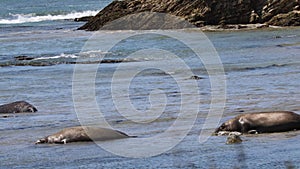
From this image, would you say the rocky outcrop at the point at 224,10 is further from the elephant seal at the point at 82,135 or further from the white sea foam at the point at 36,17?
the white sea foam at the point at 36,17

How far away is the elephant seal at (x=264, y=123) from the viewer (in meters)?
9.20

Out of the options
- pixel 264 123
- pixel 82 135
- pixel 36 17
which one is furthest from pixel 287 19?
pixel 36 17

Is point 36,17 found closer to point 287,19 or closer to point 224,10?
point 224,10

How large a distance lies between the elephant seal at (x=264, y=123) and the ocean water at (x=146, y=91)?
22cm

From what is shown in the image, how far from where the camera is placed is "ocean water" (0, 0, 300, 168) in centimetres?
809

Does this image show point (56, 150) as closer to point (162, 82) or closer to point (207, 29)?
point (162, 82)

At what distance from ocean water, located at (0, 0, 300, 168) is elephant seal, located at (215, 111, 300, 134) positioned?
0.71 ft

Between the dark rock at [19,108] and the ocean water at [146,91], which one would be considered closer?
the ocean water at [146,91]

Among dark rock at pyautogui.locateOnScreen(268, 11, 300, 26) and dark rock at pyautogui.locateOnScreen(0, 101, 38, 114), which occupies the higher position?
dark rock at pyautogui.locateOnScreen(268, 11, 300, 26)

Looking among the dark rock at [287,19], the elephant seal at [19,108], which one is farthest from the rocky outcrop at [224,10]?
the elephant seal at [19,108]

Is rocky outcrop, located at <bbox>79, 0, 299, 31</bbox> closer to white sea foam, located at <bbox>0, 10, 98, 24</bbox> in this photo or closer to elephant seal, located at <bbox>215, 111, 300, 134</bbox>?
elephant seal, located at <bbox>215, 111, 300, 134</bbox>

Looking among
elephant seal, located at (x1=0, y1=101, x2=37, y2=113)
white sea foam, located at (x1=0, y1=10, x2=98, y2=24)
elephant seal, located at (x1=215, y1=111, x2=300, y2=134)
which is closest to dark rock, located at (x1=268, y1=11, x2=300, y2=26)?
elephant seal, located at (x1=0, y1=101, x2=37, y2=113)

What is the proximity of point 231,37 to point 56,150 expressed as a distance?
690 inches

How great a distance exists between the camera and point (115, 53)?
23.6 m
